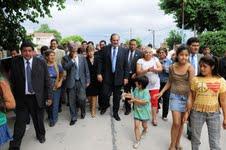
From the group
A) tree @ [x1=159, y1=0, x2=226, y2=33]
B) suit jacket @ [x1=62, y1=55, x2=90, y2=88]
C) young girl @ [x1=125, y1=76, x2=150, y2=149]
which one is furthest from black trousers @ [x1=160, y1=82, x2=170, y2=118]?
tree @ [x1=159, y1=0, x2=226, y2=33]

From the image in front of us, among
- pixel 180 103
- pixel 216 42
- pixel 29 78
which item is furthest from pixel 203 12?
pixel 29 78

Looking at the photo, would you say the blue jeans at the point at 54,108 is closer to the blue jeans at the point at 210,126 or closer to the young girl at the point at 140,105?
the young girl at the point at 140,105

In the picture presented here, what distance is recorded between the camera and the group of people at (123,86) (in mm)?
6434

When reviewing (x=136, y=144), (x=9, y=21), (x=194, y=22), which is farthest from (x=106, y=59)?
(x=194, y=22)

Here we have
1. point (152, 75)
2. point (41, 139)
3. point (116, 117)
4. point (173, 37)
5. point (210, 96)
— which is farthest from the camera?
point (173, 37)

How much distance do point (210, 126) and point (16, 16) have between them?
774 centimetres

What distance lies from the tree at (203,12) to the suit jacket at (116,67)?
31895 millimetres

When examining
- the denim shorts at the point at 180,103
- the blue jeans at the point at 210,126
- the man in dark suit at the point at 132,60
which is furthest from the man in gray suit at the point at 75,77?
the blue jeans at the point at 210,126

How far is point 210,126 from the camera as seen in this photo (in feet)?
21.2

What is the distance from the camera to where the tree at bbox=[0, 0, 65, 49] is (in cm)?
1185

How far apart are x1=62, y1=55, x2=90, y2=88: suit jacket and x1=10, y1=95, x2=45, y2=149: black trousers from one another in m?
1.81

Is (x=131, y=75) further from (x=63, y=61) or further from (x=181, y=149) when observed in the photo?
(x=181, y=149)

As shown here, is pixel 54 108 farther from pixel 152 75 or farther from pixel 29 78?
pixel 152 75

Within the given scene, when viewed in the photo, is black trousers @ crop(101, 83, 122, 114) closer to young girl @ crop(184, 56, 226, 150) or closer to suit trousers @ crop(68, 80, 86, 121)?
suit trousers @ crop(68, 80, 86, 121)
